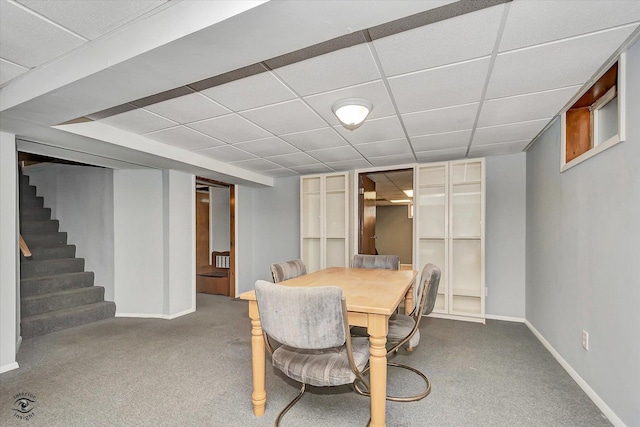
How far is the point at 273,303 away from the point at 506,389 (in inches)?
80.0

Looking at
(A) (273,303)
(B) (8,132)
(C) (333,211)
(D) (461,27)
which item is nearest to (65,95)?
(B) (8,132)

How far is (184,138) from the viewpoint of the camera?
3.47 m

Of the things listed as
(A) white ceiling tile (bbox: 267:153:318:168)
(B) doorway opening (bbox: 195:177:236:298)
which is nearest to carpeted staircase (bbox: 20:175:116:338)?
(B) doorway opening (bbox: 195:177:236:298)

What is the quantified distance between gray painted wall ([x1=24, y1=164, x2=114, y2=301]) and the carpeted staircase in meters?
0.13

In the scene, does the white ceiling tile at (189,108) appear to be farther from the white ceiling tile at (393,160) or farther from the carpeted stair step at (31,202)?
the carpeted stair step at (31,202)

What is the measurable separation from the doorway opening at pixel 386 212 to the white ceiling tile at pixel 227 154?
6.50 ft

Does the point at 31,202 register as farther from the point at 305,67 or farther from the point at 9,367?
the point at 305,67

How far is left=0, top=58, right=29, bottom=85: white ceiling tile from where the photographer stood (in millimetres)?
1972

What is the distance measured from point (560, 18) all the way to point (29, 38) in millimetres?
2829

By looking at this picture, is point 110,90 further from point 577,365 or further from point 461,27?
point 577,365

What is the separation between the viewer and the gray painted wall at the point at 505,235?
14.0 feet

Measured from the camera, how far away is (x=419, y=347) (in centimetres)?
327

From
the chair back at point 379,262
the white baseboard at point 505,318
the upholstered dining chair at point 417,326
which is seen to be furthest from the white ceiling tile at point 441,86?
the white baseboard at point 505,318

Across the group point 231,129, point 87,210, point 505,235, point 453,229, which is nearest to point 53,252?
point 87,210
